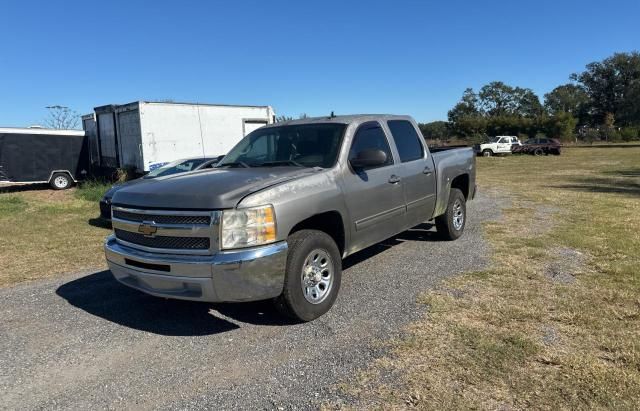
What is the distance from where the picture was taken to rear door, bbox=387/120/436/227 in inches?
227

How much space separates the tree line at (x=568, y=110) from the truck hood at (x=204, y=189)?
51544 millimetres

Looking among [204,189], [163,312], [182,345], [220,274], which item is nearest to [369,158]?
[204,189]

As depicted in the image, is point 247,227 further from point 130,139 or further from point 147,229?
point 130,139

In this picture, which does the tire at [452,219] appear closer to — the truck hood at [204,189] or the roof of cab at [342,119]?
the roof of cab at [342,119]

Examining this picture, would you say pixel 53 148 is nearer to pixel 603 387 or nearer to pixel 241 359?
pixel 241 359

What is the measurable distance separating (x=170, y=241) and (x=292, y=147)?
6.02 feet

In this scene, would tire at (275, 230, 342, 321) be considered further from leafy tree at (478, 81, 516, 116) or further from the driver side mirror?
leafy tree at (478, 81, 516, 116)

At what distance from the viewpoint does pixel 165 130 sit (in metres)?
14.5

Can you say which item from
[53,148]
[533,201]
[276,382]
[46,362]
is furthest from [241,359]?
[53,148]

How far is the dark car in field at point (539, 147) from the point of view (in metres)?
39.4

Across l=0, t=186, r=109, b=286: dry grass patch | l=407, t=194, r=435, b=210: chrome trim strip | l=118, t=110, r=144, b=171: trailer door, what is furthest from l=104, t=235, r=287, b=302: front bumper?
l=118, t=110, r=144, b=171: trailer door

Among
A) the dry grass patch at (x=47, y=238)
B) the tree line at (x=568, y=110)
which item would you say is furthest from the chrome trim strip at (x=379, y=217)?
the tree line at (x=568, y=110)

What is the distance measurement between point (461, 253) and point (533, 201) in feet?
20.0

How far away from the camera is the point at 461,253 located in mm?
6484
